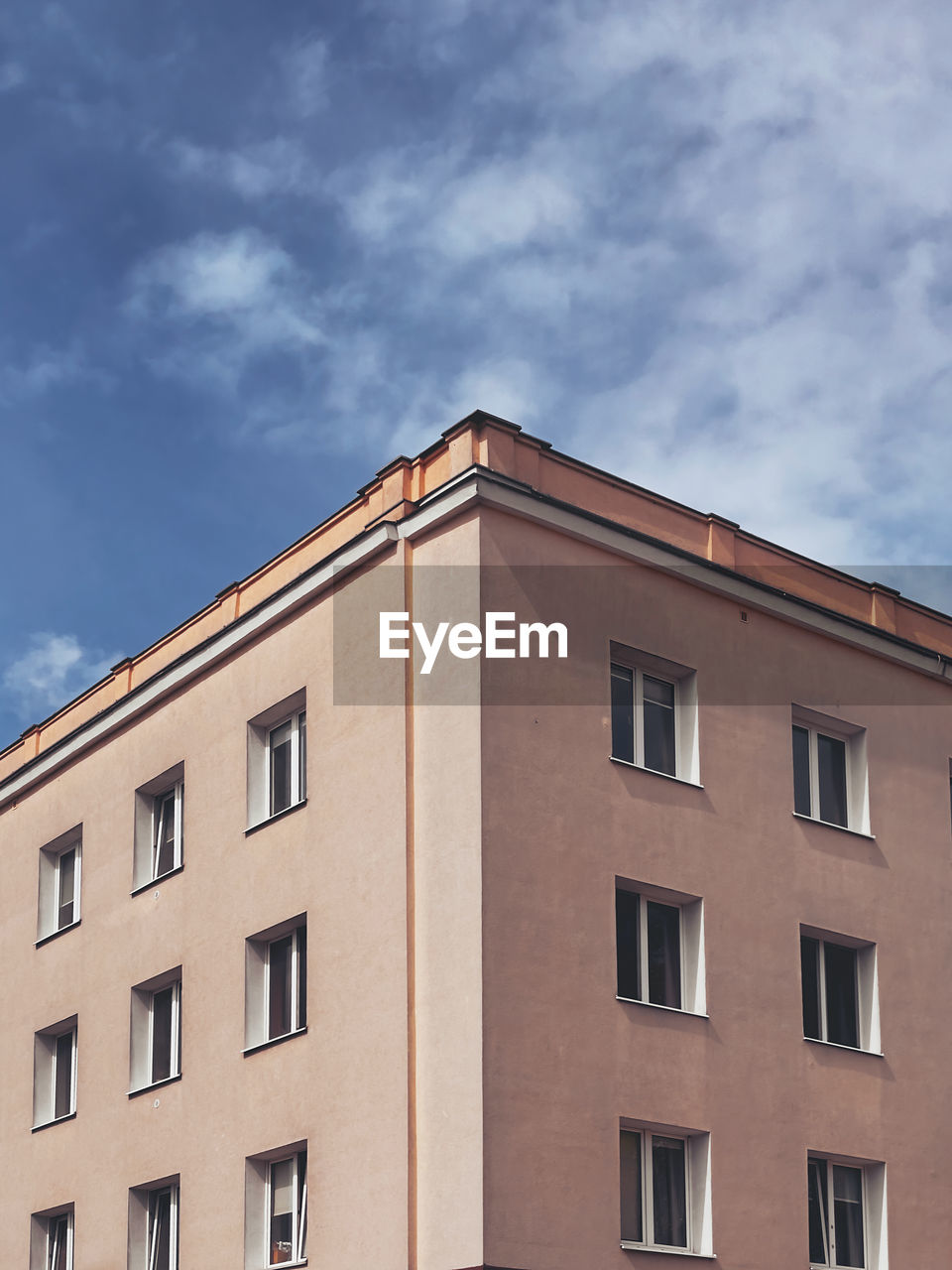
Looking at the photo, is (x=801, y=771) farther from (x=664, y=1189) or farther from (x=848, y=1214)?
(x=664, y=1189)

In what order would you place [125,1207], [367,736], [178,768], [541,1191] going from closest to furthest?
1. [541,1191]
2. [367,736]
3. [125,1207]
4. [178,768]

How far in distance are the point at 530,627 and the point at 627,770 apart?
7.50ft

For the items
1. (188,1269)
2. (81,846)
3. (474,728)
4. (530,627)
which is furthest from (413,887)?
(81,846)

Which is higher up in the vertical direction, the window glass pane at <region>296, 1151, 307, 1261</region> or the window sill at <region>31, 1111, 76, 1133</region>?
the window sill at <region>31, 1111, 76, 1133</region>

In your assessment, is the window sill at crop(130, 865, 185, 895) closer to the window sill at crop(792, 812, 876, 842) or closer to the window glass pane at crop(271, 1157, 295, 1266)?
the window glass pane at crop(271, 1157, 295, 1266)

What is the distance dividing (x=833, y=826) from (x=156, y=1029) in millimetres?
10459

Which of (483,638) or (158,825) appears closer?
(483,638)

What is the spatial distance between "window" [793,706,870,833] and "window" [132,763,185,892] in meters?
9.26

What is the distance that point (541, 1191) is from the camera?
20016 millimetres

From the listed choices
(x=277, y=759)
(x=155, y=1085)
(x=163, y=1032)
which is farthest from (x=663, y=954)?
(x=163, y=1032)

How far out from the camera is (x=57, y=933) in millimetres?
29250

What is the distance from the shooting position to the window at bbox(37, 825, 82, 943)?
2975 centimetres

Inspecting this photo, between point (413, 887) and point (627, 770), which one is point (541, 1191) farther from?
point (627, 770)

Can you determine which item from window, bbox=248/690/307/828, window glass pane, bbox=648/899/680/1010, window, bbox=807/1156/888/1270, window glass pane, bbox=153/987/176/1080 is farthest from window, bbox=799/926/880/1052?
window glass pane, bbox=153/987/176/1080
